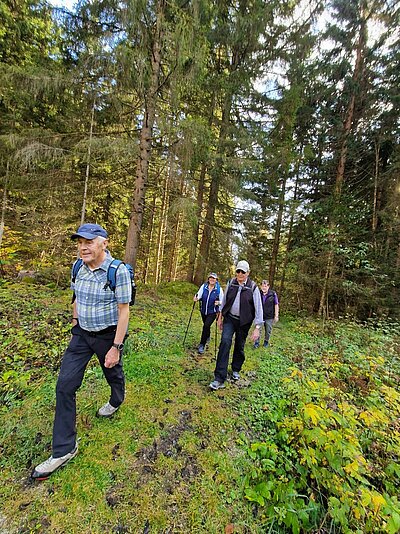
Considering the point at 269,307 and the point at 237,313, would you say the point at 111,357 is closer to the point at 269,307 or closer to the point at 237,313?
the point at 237,313

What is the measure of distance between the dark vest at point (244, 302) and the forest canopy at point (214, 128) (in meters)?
3.83

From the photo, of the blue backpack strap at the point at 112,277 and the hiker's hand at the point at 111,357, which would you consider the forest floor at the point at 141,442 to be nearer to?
the hiker's hand at the point at 111,357

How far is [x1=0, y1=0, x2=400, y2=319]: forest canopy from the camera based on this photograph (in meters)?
6.41

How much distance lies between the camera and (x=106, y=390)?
352 cm

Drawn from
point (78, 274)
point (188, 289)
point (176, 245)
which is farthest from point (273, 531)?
point (176, 245)

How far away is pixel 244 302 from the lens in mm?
3947

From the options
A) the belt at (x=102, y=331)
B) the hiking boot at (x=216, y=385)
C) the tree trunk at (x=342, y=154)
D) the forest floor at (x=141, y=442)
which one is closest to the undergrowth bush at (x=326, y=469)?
the forest floor at (x=141, y=442)

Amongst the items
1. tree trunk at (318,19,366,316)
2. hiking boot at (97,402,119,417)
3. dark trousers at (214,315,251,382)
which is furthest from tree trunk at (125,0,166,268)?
tree trunk at (318,19,366,316)

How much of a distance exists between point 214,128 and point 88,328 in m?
11.0

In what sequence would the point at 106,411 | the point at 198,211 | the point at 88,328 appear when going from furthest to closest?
the point at 198,211 < the point at 106,411 < the point at 88,328

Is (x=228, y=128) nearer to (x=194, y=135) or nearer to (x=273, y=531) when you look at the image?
(x=194, y=135)

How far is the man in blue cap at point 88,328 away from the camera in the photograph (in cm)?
229

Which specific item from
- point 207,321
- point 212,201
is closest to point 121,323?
point 207,321

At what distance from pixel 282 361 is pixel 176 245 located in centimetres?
1175
